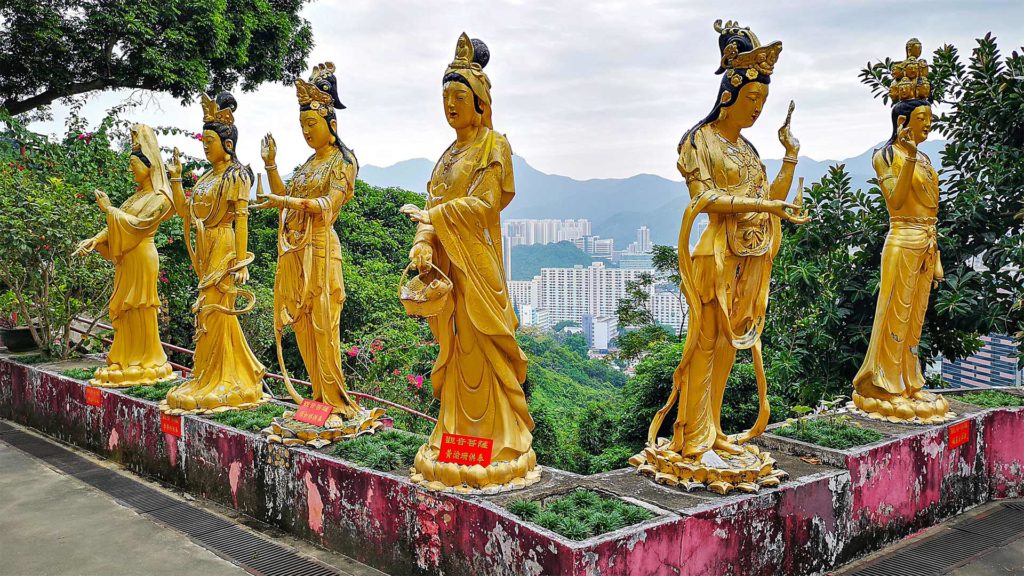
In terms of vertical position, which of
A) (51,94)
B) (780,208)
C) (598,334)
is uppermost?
(51,94)

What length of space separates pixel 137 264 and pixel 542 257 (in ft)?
50.5

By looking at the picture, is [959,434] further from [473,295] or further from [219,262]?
[219,262]

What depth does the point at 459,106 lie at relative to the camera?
397 centimetres

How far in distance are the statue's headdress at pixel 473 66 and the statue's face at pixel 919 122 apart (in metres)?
2.99

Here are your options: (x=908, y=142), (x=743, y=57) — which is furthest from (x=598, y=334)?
(x=743, y=57)

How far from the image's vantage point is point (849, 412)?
5.54m

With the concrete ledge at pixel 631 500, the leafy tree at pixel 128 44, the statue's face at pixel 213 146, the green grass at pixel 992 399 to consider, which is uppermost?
the leafy tree at pixel 128 44

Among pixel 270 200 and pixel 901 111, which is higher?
pixel 901 111

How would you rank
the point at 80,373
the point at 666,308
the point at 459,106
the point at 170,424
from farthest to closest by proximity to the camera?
1. the point at 666,308
2. the point at 80,373
3. the point at 170,424
4. the point at 459,106

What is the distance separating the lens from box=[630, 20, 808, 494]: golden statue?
388cm

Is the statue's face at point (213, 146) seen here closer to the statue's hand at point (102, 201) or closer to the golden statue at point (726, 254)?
the statue's hand at point (102, 201)

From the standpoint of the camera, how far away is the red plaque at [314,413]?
4.95 metres

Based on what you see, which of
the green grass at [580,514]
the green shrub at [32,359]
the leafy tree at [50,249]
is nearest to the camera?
the green grass at [580,514]

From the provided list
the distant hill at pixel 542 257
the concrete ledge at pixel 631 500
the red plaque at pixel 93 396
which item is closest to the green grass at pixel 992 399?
the concrete ledge at pixel 631 500
